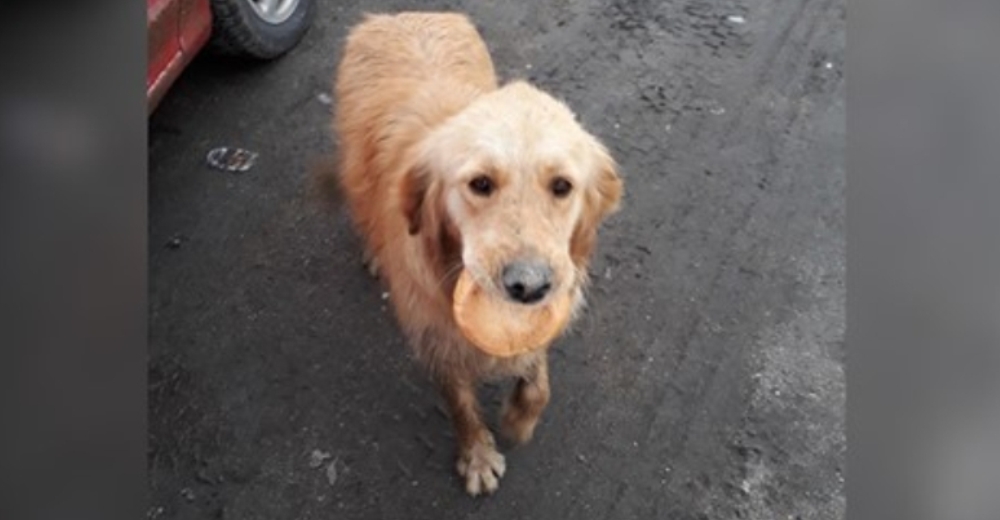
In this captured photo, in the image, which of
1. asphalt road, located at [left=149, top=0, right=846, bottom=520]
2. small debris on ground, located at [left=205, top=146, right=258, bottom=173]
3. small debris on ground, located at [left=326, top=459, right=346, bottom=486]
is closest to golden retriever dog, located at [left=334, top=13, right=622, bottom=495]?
asphalt road, located at [left=149, top=0, right=846, bottom=520]

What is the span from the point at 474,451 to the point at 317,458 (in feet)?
1.97

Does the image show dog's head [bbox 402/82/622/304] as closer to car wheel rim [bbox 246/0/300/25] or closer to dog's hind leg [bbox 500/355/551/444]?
dog's hind leg [bbox 500/355/551/444]

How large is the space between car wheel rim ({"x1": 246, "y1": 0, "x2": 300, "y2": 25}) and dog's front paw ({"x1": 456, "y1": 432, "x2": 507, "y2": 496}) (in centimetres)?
256

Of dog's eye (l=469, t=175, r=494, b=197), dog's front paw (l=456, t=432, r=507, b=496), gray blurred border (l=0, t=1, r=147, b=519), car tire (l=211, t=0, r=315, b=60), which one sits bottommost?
dog's front paw (l=456, t=432, r=507, b=496)

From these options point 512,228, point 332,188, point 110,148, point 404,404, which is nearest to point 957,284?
point 110,148

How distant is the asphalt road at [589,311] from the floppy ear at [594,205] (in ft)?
3.09

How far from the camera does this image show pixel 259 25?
15.9 feet

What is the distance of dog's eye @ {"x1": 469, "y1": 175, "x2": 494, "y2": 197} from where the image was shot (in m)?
2.71

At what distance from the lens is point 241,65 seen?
200 inches

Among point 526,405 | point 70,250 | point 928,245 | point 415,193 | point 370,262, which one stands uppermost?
point 928,245

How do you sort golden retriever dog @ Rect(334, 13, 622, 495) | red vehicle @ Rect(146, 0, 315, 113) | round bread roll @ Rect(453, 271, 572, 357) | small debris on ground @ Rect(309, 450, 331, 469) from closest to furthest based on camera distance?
golden retriever dog @ Rect(334, 13, 622, 495) < round bread roll @ Rect(453, 271, 572, 357) < small debris on ground @ Rect(309, 450, 331, 469) < red vehicle @ Rect(146, 0, 315, 113)

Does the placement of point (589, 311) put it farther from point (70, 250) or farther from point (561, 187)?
point (70, 250)

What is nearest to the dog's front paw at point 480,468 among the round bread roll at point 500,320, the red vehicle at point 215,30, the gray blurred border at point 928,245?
the round bread roll at point 500,320

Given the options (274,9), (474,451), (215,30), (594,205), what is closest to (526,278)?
(594,205)
